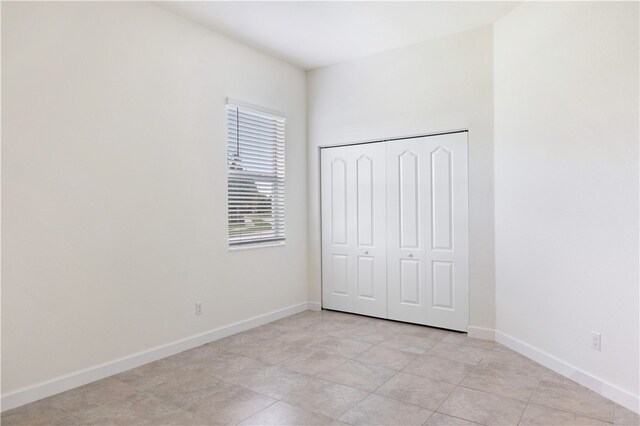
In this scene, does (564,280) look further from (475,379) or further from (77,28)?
(77,28)

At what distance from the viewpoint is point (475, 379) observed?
304 cm

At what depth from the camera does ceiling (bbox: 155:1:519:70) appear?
3.54 metres

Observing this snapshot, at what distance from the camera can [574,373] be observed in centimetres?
301

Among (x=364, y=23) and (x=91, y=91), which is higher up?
(x=364, y=23)

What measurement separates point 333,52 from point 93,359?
380 cm

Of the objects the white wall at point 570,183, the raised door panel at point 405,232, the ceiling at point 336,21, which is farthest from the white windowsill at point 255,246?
the white wall at point 570,183

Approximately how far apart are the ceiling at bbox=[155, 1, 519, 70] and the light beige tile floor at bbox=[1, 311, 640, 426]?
306 centimetres

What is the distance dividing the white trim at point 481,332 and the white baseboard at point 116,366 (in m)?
2.17

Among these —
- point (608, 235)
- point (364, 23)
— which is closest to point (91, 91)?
point (364, 23)

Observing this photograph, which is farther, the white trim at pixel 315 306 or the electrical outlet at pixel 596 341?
the white trim at pixel 315 306

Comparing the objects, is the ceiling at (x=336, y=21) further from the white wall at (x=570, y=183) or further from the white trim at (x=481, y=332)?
the white trim at (x=481, y=332)

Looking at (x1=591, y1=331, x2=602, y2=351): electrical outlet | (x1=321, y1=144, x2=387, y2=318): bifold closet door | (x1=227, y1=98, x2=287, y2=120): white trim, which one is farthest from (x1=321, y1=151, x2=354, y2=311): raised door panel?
(x1=591, y1=331, x2=602, y2=351): electrical outlet

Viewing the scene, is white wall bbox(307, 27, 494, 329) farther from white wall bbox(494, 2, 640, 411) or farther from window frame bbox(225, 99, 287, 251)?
window frame bbox(225, 99, 287, 251)

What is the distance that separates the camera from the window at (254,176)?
426 centimetres
